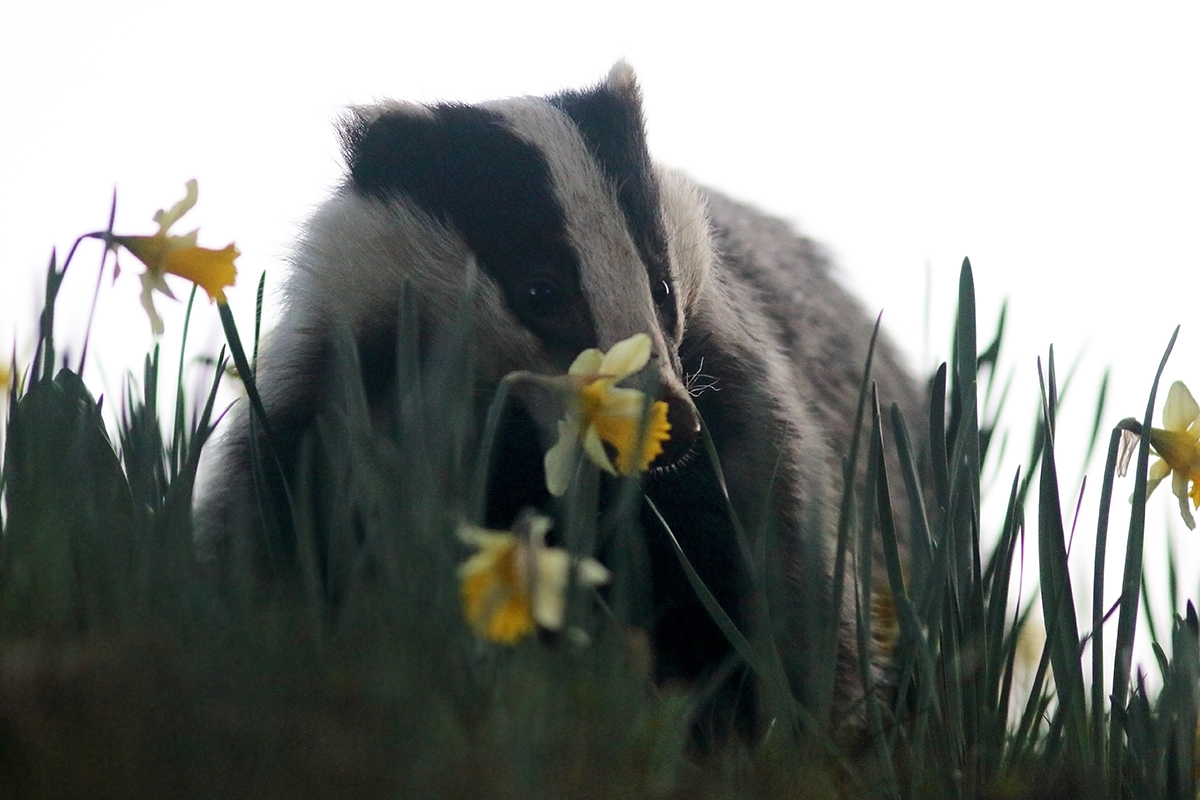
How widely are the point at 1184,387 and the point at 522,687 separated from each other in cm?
89

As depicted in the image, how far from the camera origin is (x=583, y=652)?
0.91 m

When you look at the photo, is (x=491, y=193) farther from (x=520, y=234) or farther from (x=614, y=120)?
(x=614, y=120)

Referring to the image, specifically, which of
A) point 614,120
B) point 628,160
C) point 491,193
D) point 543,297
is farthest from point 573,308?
point 614,120

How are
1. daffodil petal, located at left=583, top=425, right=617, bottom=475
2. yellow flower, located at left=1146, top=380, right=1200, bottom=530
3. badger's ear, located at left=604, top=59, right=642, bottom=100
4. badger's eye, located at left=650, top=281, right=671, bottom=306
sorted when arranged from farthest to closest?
badger's ear, located at left=604, top=59, right=642, bottom=100
badger's eye, located at left=650, top=281, right=671, bottom=306
yellow flower, located at left=1146, top=380, right=1200, bottom=530
daffodil petal, located at left=583, top=425, right=617, bottom=475

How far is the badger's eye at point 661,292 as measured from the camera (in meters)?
1.90

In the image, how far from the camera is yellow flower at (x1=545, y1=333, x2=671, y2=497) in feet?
3.57

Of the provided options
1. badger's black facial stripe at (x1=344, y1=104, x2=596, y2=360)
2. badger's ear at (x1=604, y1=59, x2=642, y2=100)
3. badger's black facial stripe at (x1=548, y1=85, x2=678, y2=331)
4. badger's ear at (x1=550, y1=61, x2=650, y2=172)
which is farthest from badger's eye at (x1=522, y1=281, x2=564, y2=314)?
badger's ear at (x1=604, y1=59, x2=642, y2=100)

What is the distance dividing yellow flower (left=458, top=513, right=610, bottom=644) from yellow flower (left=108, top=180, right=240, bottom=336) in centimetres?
64

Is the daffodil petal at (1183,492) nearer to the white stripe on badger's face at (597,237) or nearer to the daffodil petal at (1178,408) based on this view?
the daffodil petal at (1178,408)

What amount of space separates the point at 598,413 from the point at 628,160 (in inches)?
42.2

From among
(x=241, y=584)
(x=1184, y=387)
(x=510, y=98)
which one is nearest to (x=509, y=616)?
(x=241, y=584)

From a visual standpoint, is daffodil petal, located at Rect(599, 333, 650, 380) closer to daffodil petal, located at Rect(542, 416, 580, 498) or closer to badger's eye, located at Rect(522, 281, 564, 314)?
daffodil petal, located at Rect(542, 416, 580, 498)

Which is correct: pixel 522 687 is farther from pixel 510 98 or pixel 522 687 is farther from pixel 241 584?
pixel 510 98

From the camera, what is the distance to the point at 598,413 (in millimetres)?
1104
